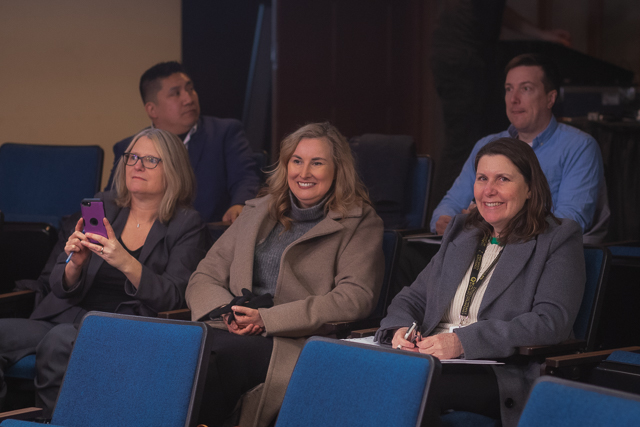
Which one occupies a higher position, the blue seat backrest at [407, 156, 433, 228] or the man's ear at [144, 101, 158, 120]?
the man's ear at [144, 101, 158, 120]

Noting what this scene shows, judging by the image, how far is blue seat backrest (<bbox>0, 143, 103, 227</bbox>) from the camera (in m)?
4.09

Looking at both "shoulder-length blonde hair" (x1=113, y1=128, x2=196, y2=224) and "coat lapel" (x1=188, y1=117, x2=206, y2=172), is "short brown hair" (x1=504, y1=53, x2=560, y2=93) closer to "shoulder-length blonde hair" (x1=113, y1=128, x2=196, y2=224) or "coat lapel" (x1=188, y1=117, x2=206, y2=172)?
"shoulder-length blonde hair" (x1=113, y1=128, x2=196, y2=224)

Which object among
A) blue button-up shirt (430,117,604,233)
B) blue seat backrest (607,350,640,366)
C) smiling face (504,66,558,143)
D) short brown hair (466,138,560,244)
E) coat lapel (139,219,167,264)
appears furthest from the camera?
smiling face (504,66,558,143)

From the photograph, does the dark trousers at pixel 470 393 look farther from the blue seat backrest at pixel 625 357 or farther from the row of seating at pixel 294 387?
the blue seat backrest at pixel 625 357

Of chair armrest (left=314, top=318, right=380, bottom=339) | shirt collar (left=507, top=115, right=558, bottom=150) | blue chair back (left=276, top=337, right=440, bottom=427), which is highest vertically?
shirt collar (left=507, top=115, right=558, bottom=150)

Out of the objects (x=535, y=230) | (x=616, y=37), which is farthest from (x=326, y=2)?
(x=535, y=230)

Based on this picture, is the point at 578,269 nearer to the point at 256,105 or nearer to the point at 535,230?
the point at 535,230

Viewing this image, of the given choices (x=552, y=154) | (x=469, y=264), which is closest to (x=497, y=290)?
(x=469, y=264)

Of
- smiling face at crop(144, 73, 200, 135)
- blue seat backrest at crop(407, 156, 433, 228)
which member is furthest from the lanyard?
smiling face at crop(144, 73, 200, 135)

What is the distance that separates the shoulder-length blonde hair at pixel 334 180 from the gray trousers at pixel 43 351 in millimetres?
839

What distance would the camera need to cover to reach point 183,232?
9.19ft

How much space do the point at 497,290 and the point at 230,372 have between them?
851mm

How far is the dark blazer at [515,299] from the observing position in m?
1.98

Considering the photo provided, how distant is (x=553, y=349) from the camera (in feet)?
6.54
